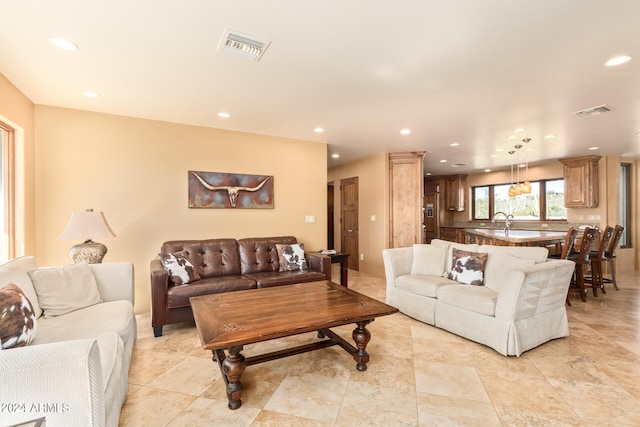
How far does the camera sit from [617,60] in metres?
2.21

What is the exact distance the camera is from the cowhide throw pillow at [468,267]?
3092mm

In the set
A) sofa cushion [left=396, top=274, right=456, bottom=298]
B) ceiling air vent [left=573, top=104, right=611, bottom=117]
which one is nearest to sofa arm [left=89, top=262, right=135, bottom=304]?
sofa cushion [left=396, top=274, right=456, bottom=298]

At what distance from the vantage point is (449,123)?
3.77m

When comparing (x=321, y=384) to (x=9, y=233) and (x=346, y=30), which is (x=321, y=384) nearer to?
(x=346, y=30)

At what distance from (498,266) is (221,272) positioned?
312cm

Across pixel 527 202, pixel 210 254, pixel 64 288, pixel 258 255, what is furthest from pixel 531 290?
pixel 527 202

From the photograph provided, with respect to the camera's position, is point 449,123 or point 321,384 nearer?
point 321,384

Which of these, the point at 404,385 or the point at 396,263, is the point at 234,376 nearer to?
the point at 404,385

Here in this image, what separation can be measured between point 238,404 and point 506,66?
313 centimetres

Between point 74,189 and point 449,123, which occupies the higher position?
point 449,123

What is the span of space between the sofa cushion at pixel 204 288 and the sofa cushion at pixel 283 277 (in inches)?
4.5

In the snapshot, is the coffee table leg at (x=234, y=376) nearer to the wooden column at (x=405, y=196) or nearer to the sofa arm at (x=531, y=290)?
the sofa arm at (x=531, y=290)

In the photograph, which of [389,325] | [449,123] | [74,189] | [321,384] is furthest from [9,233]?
[449,123]

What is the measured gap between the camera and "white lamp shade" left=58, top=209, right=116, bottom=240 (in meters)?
2.84
